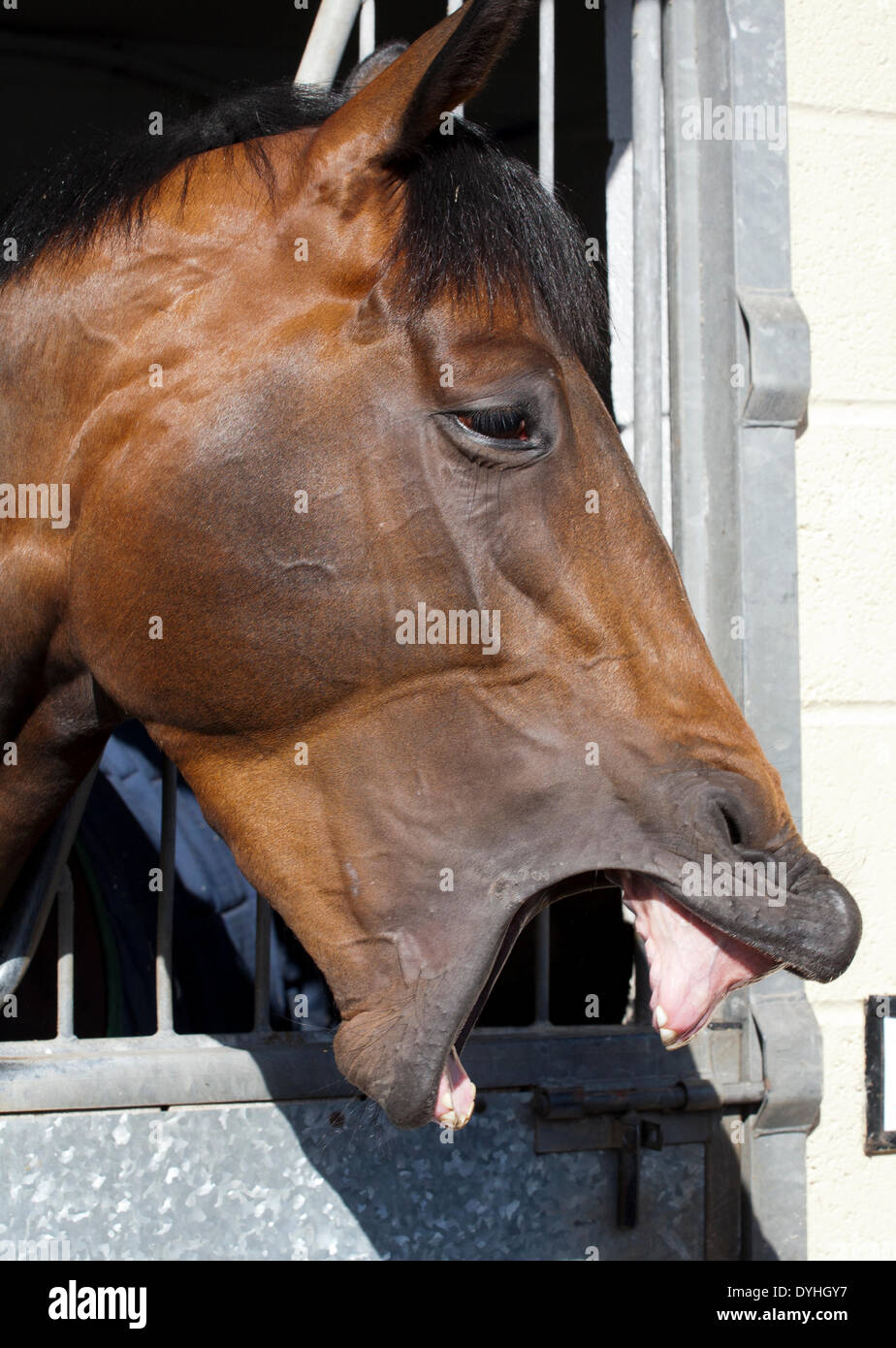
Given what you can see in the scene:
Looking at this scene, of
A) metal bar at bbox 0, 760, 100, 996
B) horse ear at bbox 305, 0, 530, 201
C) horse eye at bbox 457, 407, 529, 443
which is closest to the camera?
horse ear at bbox 305, 0, 530, 201

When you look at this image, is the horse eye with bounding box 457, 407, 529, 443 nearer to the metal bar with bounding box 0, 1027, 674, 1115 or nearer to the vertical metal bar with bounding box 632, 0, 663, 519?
the vertical metal bar with bounding box 632, 0, 663, 519

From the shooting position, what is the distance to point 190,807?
2789mm

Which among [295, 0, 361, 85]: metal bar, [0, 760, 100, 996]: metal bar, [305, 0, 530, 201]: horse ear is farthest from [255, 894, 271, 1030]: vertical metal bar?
[295, 0, 361, 85]: metal bar

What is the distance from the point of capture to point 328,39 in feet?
6.57

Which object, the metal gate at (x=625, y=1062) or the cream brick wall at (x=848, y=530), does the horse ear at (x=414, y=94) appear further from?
the cream brick wall at (x=848, y=530)

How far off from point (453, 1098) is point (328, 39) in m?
1.74

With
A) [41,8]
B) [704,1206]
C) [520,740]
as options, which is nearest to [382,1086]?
[520,740]

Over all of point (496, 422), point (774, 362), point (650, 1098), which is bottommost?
point (650, 1098)

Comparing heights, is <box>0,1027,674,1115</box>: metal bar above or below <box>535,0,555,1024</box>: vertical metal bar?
below

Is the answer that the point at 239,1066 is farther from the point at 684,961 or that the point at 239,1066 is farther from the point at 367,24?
the point at 367,24

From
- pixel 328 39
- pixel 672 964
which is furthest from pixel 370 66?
pixel 672 964

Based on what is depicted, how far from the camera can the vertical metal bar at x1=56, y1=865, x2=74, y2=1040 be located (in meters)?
1.99

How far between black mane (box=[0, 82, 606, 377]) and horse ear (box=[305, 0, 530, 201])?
0.05 meters

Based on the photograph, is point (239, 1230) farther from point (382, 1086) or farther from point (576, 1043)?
point (382, 1086)
